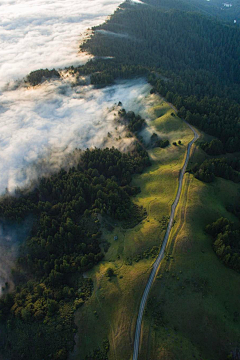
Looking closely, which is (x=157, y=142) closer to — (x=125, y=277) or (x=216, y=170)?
(x=216, y=170)

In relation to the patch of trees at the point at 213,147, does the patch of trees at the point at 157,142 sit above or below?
below

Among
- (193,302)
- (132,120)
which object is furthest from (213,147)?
(193,302)

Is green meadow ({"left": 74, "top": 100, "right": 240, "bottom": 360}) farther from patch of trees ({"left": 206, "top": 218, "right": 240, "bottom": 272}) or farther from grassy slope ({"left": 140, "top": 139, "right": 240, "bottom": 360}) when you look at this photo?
patch of trees ({"left": 206, "top": 218, "right": 240, "bottom": 272})

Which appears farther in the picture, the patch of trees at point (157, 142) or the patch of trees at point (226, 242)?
the patch of trees at point (157, 142)

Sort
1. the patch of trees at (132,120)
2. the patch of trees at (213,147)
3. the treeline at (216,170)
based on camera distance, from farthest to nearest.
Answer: the patch of trees at (132,120) < the patch of trees at (213,147) < the treeline at (216,170)

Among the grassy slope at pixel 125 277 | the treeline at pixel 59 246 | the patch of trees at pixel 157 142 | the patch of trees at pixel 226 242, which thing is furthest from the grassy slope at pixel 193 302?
the patch of trees at pixel 157 142

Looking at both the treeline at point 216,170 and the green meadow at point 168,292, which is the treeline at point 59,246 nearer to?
the green meadow at point 168,292

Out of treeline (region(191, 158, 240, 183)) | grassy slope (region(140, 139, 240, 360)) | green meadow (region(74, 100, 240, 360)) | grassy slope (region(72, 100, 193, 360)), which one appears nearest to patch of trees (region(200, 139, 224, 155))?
treeline (region(191, 158, 240, 183))
